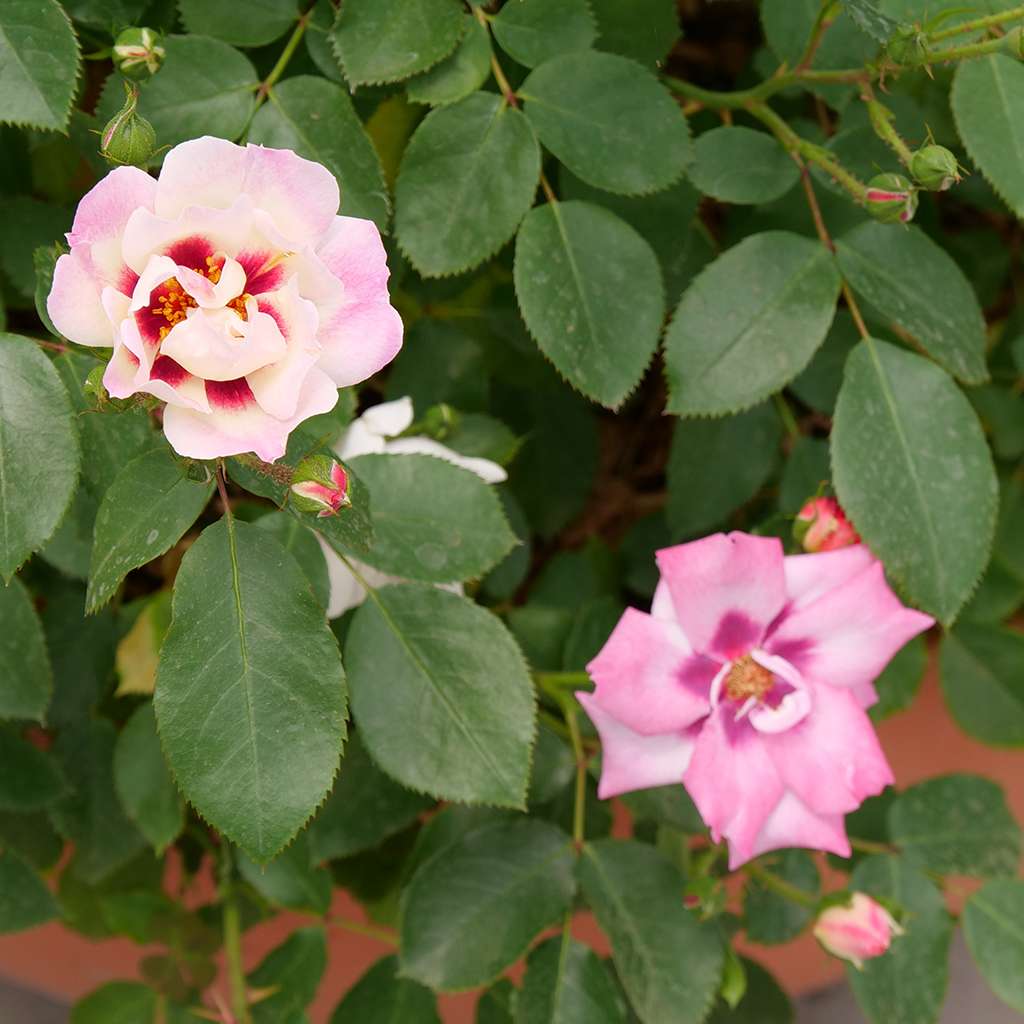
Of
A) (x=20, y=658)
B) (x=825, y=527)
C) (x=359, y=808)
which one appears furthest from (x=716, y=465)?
(x=20, y=658)

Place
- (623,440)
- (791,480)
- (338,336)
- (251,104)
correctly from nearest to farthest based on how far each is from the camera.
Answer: (338,336)
(251,104)
(791,480)
(623,440)

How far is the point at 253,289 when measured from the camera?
14.5 inches

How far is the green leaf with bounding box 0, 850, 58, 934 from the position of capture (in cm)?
60

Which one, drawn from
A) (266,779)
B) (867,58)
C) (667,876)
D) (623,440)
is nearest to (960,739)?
(623,440)

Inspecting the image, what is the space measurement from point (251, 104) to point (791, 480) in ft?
1.22

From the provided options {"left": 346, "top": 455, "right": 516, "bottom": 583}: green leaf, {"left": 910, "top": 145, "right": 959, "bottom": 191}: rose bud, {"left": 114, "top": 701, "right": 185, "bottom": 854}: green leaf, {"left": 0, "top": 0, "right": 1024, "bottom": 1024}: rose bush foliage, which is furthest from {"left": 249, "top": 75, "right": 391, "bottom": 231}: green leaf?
{"left": 114, "top": 701, "right": 185, "bottom": 854}: green leaf

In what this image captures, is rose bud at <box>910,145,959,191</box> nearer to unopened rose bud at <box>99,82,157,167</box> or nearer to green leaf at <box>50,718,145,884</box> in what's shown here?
unopened rose bud at <box>99,82,157,167</box>

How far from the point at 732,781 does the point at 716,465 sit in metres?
0.27

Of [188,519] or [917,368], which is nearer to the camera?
[188,519]

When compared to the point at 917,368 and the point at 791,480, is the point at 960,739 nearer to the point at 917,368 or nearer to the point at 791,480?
the point at 791,480

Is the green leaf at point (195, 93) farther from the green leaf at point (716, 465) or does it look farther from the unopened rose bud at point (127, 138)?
the green leaf at point (716, 465)

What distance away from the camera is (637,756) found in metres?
0.51

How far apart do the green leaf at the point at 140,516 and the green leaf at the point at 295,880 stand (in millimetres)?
316

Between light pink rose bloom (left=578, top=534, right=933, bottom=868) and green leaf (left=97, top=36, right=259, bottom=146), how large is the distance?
0.84 feet
